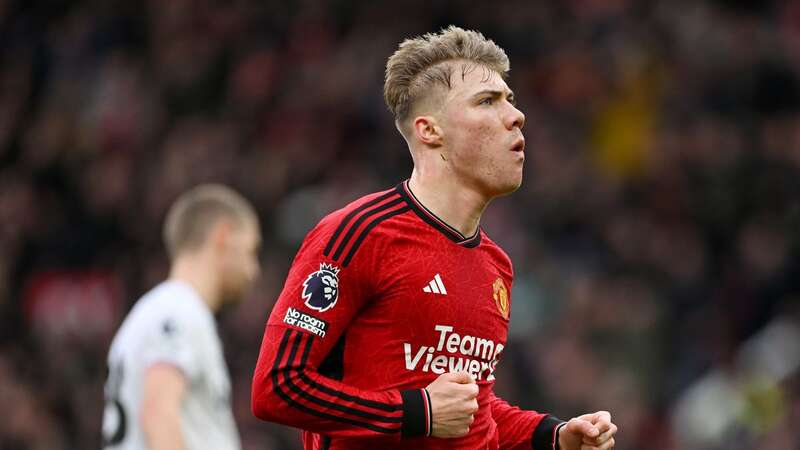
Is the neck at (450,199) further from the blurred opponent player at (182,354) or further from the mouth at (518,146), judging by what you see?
the blurred opponent player at (182,354)

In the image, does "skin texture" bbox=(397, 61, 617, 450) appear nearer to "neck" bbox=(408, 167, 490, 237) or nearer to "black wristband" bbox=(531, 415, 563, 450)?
"neck" bbox=(408, 167, 490, 237)

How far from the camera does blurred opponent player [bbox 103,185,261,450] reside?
560 centimetres

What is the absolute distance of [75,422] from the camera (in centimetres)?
1127

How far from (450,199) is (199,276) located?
2069 mm

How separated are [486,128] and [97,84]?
32.7 ft

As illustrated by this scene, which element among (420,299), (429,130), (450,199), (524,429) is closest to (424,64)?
(429,130)

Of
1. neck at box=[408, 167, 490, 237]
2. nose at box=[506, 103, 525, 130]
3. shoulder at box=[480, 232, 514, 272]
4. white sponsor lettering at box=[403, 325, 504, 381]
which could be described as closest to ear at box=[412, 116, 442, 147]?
neck at box=[408, 167, 490, 237]

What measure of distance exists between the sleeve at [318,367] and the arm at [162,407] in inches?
60.1

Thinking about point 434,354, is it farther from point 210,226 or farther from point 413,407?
point 210,226

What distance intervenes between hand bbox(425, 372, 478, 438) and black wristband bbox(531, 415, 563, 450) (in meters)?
0.61

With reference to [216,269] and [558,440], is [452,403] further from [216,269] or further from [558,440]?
[216,269]

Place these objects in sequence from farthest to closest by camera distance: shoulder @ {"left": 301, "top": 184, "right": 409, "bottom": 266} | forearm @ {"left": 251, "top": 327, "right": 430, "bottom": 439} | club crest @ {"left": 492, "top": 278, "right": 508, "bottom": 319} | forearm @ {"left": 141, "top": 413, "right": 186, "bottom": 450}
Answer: forearm @ {"left": 141, "top": 413, "right": 186, "bottom": 450}, club crest @ {"left": 492, "top": 278, "right": 508, "bottom": 319}, shoulder @ {"left": 301, "top": 184, "right": 409, "bottom": 266}, forearm @ {"left": 251, "top": 327, "right": 430, "bottom": 439}

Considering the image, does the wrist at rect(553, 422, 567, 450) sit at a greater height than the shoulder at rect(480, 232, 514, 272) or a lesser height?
lesser

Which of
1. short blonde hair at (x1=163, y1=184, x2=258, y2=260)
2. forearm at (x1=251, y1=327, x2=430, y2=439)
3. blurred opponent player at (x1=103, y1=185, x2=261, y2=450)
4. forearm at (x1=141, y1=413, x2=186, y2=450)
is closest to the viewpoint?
forearm at (x1=251, y1=327, x2=430, y2=439)
